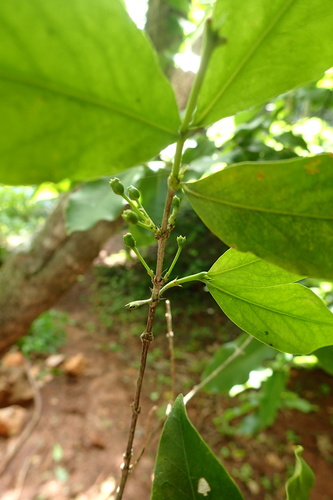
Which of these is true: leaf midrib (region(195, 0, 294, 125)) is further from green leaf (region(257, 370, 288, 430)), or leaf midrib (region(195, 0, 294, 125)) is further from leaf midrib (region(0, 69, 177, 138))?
green leaf (region(257, 370, 288, 430))

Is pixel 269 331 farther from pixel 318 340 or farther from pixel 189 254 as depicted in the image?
pixel 189 254

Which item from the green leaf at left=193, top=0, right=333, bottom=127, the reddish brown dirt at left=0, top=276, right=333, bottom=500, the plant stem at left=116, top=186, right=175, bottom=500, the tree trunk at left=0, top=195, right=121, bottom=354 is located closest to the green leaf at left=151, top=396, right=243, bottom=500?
the plant stem at left=116, top=186, right=175, bottom=500

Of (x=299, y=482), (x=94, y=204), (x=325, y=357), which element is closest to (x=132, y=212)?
(x=299, y=482)

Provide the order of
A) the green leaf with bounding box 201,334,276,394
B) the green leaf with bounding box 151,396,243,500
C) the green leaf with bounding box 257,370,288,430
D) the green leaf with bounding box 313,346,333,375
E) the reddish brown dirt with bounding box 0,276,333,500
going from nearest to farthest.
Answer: the green leaf with bounding box 151,396,243,500 → the green leaf with bounding box 313,346,333,375 → the green leaf with bounding box 201,334,276,394 → the green leaf with bounding box 257,370,288,430 → the reddish brown dirt with bounding box 0,276,333,500

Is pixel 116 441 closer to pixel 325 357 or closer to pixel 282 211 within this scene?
pixel 325 357

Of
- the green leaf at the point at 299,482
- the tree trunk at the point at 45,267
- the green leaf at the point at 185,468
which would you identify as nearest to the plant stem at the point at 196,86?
the green leaf at the point at 185,468

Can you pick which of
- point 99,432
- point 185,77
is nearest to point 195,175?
point 185,77
